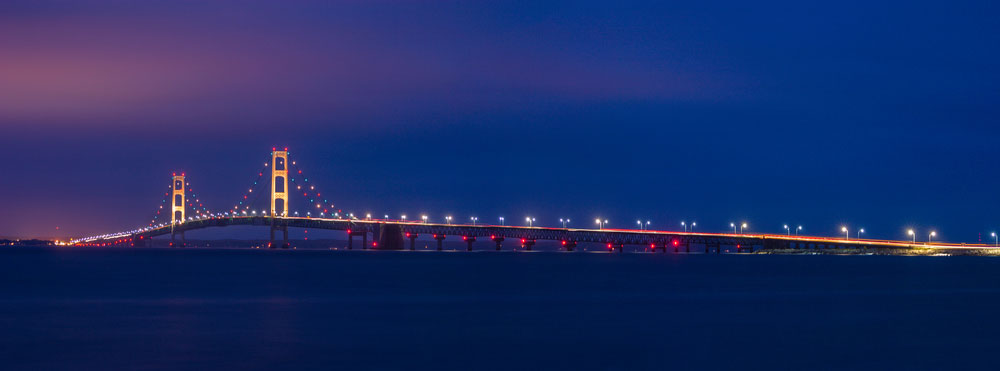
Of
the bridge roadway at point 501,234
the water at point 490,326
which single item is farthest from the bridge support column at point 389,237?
the water at point 490,326

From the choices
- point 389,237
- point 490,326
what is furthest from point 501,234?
point 490,326

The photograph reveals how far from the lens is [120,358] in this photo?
66.9 feet

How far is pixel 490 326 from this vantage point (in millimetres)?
27703

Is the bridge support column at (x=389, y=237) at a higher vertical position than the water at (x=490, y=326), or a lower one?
higher

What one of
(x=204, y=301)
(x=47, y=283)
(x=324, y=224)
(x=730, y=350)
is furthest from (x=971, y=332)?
(x=324, y=224)

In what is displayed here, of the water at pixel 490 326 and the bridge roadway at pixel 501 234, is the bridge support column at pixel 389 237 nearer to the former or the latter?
the bridge roadway at pixel 501 234

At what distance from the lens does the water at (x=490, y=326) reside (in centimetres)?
2062

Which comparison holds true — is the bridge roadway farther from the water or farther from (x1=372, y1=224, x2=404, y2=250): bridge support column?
the water

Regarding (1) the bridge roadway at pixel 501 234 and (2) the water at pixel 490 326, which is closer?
(2) the water at pixel 490 326

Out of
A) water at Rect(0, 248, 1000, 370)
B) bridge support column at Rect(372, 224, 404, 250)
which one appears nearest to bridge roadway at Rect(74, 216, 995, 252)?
bridge support column at Rect(372, 224, 404, 250)

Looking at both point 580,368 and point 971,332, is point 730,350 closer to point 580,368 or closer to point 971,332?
point 580,368

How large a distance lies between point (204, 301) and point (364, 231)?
111 metres

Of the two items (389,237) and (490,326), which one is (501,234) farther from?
(490,326)

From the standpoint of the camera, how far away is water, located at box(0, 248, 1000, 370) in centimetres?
2062
